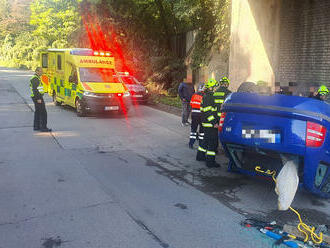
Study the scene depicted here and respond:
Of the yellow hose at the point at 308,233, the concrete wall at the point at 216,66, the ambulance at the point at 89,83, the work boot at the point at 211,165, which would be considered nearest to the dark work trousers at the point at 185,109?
the ambulance at the point at 89,83

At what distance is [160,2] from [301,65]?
32.8 ft

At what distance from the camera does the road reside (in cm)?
432

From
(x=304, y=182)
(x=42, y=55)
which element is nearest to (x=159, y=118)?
(x=42, y=55)

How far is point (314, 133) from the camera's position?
470 cm

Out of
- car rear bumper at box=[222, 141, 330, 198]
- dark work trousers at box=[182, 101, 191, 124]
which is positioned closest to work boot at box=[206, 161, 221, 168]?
car rear bumper at box=[222, 141, 330, 198]

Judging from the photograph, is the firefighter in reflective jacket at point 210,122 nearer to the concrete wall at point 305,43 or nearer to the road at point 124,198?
the road at point 124,198

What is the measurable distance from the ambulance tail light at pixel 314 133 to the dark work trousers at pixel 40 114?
796cm

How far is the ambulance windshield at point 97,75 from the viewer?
13758 millimetres

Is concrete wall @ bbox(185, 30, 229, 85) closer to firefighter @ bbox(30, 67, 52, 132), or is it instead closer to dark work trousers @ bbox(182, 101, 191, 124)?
dark work trousers @ bbox(182, 101, 191, 124)

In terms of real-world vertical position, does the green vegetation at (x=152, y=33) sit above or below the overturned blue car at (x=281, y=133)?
above

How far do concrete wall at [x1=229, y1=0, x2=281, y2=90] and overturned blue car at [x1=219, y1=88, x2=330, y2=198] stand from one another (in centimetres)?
650

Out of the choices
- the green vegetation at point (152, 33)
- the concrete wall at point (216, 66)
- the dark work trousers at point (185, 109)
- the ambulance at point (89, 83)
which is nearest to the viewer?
the dark work trousers at point (185, 109)

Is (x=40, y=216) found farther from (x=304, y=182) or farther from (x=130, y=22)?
(x=130, y=22)

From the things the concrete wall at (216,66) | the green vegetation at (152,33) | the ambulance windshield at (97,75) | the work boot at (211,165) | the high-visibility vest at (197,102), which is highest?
the green vegetation at (152,33)
